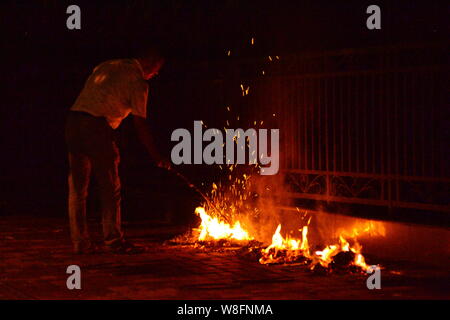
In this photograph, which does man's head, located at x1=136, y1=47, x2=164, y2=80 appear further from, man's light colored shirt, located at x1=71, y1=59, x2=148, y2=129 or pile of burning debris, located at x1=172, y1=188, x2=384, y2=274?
pile of burning debris, located at x1=172, y1=188, x2=384, y2=274

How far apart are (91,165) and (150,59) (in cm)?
126

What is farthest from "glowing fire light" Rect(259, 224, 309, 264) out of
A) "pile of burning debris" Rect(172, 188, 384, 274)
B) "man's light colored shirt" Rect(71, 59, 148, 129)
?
"man's light colored shirt" Rect(71, 59, 148, 129)

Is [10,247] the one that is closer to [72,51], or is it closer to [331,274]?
[331,274]

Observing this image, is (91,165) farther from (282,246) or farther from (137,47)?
(137,47)

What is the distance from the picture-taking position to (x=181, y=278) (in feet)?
28.0

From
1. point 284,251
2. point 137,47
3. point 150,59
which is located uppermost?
point 137,47

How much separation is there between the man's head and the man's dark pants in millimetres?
719

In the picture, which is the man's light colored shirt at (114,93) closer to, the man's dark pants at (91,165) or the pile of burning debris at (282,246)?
the man's dark pants at (91,165)

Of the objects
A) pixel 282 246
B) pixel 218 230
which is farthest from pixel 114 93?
pixel 282 246

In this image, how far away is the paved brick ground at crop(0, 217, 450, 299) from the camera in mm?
7785

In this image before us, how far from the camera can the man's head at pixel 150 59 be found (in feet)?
33.5

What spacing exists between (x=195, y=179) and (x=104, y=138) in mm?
3612

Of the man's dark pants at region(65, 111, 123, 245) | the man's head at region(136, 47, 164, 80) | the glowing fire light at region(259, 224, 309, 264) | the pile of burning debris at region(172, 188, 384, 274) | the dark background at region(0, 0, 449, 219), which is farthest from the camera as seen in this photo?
the dark background at region(0, 0, 449, 219)

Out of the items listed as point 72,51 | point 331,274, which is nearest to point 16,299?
point 331,274
